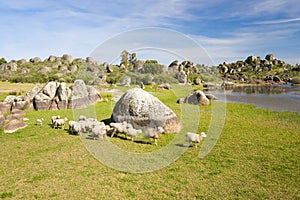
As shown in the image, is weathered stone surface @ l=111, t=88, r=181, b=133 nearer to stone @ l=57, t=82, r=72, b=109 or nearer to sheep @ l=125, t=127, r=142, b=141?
sheep @ l=125, t=127, r=142, b=141

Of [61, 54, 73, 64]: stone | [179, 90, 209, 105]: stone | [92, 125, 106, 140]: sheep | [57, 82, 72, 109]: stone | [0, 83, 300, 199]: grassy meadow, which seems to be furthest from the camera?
[61, 54, 73, 64]: stone

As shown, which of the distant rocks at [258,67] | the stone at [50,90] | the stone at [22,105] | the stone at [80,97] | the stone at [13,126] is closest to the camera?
the stone at [13,126]

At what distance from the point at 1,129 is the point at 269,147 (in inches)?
654

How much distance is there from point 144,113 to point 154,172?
614 centimetres

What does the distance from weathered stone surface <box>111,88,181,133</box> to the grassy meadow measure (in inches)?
42.6

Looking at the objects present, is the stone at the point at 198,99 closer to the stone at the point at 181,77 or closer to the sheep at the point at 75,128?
the sheep at the point at 75,128

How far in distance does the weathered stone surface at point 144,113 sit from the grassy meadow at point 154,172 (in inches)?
42.6

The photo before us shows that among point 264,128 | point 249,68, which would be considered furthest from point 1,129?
point 249,68

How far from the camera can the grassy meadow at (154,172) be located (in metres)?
8.70

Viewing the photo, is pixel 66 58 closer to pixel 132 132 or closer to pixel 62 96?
pixel 62 96

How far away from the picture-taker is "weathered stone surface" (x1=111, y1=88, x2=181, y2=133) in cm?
1595

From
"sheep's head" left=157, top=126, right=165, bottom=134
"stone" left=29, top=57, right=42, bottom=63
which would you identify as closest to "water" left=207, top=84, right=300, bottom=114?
"sheep's head" left=157, top=126, right=165, bottom=134

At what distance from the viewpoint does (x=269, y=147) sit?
1351 centimetres

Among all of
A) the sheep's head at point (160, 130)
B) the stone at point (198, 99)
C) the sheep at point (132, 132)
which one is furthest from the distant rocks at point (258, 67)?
the sheep at point (132, 132)
